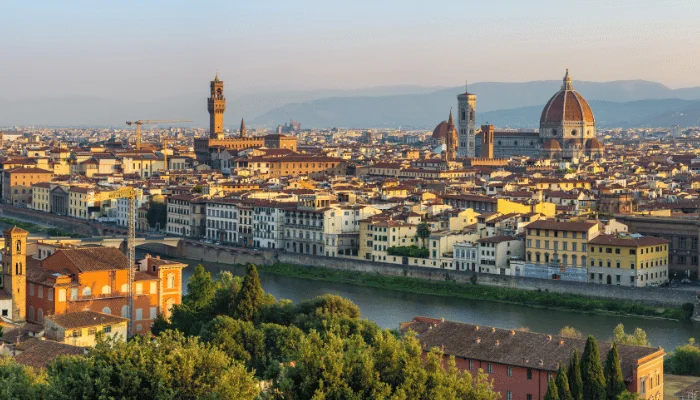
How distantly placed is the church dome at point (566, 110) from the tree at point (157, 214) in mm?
36158

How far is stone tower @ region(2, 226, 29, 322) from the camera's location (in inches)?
740

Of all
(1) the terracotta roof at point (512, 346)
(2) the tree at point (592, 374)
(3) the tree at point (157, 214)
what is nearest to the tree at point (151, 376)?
(2) the tree at point (592, 374)

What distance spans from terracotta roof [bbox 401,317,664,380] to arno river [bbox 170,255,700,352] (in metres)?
5.41

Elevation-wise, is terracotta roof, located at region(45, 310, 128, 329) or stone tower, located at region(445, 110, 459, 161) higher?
stone tower, located at region(445, 110, 459, 161)

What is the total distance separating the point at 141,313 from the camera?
20453 mm

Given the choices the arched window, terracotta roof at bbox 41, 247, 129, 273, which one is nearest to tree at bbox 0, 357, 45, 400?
terracotta roof at bbox 41, 247, 129, 273

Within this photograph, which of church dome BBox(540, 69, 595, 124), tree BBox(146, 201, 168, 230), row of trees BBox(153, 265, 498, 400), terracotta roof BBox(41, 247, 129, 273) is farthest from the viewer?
church dome BBox(540, 69, 595, 124)

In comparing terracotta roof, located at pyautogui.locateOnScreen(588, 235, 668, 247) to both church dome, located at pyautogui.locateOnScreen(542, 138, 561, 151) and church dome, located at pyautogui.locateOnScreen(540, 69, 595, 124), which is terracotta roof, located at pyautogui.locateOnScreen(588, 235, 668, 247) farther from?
church dome, located at pyautogui.locateOnScreen(540, 69, 595, 124)

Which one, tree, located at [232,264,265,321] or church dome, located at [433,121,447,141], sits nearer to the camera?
tree, located at [232,264,265,321]

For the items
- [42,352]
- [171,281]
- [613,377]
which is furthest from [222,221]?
[613,377]

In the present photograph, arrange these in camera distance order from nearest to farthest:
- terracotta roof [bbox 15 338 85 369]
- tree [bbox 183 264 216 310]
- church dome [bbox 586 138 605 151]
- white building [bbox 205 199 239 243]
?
1. terracotta roof [bbox 15 338 85 369]
2. tree [bbox 183 264 216 310]
3. white building [bbox 205 199 239 243]
4. church dome [bbox 586 138 605 151]

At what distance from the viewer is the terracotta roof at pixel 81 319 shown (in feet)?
56.3

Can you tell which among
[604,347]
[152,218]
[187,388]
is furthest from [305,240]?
[187,388]

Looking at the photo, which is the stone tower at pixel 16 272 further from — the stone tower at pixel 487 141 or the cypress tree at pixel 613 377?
the stone tower at pixel 487 141
